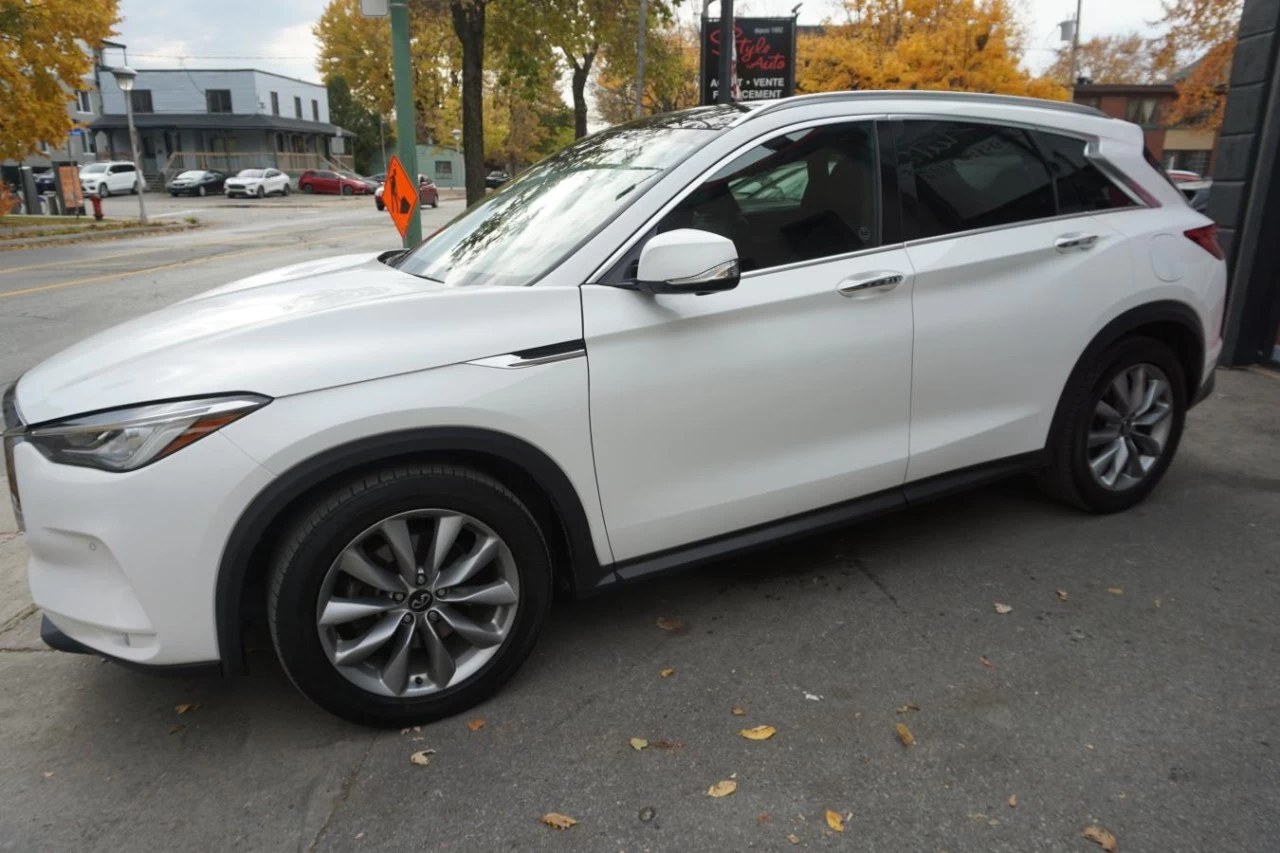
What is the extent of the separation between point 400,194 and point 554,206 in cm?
592

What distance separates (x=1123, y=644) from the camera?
124 inches

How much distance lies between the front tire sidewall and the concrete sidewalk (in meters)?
0.35

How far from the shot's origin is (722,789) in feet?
8.10

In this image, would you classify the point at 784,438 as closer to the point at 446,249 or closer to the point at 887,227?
the point at 887,227

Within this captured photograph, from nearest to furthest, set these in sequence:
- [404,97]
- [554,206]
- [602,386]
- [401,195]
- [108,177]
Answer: [602,386] < [554,206] < [401,195] < [404,97] < [108,177]

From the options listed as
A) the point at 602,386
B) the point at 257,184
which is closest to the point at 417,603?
the point at 602,386

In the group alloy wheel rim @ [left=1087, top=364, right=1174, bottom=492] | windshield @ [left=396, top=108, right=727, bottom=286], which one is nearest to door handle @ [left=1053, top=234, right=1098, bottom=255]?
alloy wheel rim @ [left=1087, top=364, right=1174, bottom=492]

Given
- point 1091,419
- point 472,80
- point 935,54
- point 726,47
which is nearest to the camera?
point 1091,419

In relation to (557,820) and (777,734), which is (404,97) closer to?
(777,734)

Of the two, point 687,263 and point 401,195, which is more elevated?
point 687,263

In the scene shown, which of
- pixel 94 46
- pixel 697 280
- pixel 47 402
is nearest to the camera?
pixel 47 402

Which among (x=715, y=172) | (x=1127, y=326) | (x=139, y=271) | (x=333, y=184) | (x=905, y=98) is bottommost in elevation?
(x=333, y=184)

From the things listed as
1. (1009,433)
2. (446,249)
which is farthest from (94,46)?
(1009,433)

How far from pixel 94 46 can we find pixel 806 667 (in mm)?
26322
